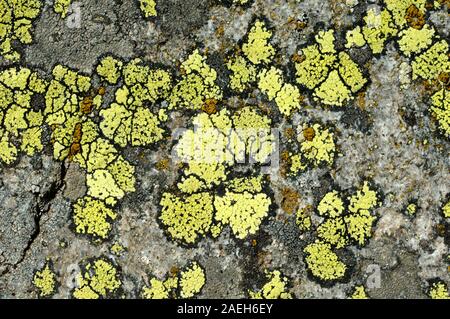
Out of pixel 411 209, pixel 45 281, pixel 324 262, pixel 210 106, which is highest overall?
pixel 210 106

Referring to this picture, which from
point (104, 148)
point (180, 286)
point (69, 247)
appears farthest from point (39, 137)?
point (180, 286)

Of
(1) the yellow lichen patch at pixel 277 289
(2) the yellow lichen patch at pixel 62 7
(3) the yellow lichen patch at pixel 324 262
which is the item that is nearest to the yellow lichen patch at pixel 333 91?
(3) the yellow lichen patch at pixel 324 262

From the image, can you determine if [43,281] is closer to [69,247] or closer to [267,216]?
[69,247]

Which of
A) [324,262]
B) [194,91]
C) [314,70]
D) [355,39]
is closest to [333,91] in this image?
[314,70]

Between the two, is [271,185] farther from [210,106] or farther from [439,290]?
[439,290]

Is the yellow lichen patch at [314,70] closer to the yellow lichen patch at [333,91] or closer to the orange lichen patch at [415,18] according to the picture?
the yellow lichen patch at [333,91]

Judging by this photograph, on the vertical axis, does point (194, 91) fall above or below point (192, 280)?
above
